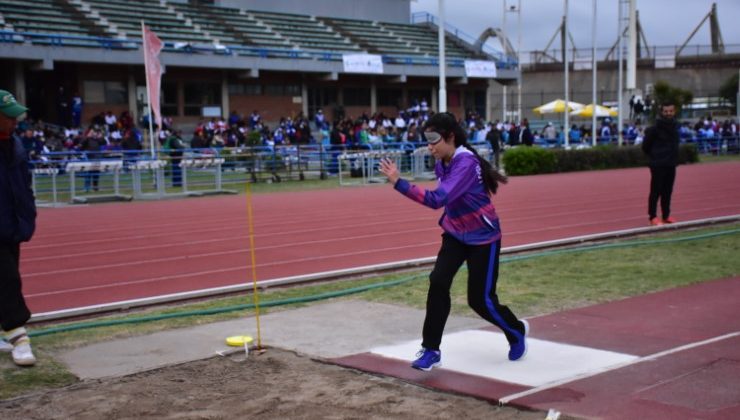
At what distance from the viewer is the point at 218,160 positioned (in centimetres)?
2400

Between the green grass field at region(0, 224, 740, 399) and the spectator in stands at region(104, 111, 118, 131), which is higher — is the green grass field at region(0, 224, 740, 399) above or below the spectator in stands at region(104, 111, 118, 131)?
below

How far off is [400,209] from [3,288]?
1210 centimetres

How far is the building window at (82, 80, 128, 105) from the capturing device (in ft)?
127

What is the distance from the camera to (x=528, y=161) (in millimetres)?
30016

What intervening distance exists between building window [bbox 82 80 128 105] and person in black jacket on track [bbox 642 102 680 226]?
30862 mm

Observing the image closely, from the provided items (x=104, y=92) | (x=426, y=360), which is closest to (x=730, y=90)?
(x=104, y=92)

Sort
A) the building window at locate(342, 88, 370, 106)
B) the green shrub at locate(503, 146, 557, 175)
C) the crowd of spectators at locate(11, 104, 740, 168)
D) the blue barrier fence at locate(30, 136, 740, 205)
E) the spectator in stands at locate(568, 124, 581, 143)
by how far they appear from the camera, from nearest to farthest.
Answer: the blue barrier fence at locate(30, 136, 740, 205)
the crowd of spectators at locate(11, 104, 740, 168)
the green shrub at locate(503, 146, 557, 175)
the spectator in stands at locate(568, 124, 581, 143)
the building window at locate(342, 88, 370, 106)

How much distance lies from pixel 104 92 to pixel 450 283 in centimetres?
3625

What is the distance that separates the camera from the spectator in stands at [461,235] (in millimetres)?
5812

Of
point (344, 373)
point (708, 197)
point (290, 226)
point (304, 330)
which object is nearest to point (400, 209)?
point (290, 226)

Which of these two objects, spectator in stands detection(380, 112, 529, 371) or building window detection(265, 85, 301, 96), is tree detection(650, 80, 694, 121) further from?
spectator in stands detection(380, 112, 529, 371)

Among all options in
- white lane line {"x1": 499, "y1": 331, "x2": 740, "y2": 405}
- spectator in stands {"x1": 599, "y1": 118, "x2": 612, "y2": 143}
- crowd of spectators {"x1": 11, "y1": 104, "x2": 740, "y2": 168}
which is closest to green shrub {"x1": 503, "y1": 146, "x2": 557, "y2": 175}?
crowd of spectators {"x1": 11, "y1": 104, "x2": 740, "y2": 168}

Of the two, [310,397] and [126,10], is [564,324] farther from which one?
[126,10]

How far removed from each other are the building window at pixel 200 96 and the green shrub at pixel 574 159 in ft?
60.4
